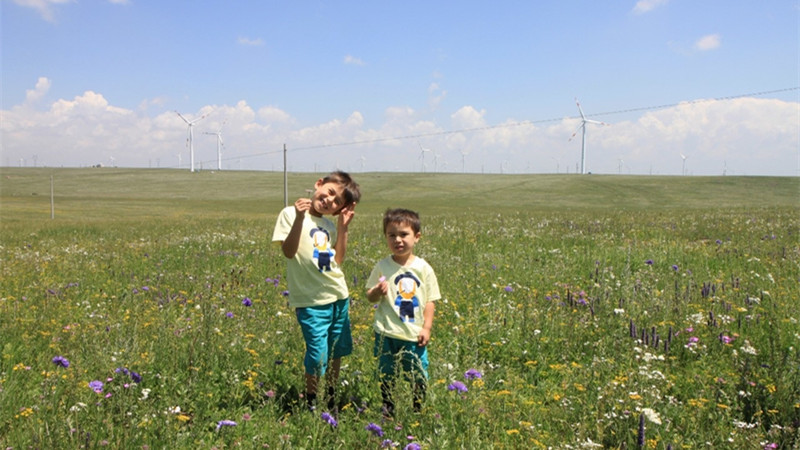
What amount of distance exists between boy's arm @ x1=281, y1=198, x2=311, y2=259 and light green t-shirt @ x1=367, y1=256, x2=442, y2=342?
2.02 ft

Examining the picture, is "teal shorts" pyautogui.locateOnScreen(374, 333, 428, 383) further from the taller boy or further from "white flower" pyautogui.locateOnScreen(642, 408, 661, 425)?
"white flower" pyautogui.locateOnScreen(642, 408, 661, 425)

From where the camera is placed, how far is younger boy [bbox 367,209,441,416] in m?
4.15

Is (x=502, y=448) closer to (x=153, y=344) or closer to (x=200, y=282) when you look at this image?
(x=153, y=344)

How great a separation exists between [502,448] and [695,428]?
130 cm

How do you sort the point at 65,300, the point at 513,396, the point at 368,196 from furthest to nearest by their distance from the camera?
the point at 368,196, the point at 65,300, the point at 513,396

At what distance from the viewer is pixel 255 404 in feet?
14.1

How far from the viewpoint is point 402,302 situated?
4.23 metres

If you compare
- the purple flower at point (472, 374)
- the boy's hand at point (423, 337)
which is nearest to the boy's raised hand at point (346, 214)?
the boy's hand at point (423, 337)

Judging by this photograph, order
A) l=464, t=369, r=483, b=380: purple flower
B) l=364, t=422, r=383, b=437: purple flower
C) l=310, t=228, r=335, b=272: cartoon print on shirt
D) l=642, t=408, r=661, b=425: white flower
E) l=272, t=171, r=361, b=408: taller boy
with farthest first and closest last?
1. l=310, t=228, r=335, b=272: cartoon print on shirt
2. l=272, t=171, r=361, b=408: taller boy
3. l=464, t=369, r=483, b=380: purple flower
4. l=642, t=408, r=661, b=425: white flower
5. l=364, t=422, r=383, b=437: purple flower

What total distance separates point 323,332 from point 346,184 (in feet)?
3.79

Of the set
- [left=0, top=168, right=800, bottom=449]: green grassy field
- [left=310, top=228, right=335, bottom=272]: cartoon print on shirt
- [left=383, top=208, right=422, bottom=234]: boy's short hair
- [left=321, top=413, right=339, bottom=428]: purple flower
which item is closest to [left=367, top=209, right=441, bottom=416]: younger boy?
[left=383, top=208, right=422, bottom=234]: boy's short hair

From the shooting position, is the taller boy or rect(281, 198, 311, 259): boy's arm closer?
rect(281, 198, 311, 259): boy's arm

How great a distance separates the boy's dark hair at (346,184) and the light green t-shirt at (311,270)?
35 cm

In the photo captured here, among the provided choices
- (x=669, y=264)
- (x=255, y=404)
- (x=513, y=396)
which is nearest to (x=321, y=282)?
(x=255, y=404)
